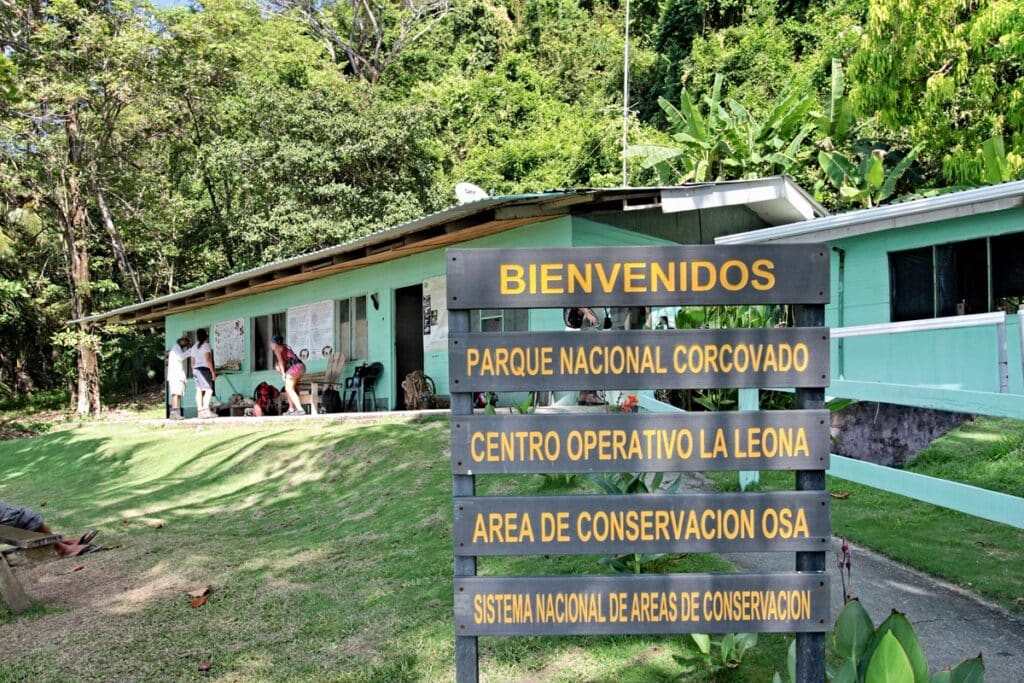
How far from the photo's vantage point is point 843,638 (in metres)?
3.38

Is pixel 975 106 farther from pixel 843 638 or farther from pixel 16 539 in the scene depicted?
pixel 16 539

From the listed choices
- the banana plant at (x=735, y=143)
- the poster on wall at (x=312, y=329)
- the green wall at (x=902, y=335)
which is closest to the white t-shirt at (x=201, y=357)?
the poster on wall at (x=312, y=329)

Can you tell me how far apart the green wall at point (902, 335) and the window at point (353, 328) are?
335 inches

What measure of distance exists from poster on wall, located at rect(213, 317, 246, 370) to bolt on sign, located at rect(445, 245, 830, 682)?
1824 centimetres

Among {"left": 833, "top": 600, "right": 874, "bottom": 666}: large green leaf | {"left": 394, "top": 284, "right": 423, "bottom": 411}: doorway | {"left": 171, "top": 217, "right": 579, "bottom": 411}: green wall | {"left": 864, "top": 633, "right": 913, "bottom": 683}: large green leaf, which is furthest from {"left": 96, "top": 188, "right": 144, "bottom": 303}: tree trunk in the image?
{"left": 864, "top": 633, "right": 913, "bottom": 683}: large green leaf

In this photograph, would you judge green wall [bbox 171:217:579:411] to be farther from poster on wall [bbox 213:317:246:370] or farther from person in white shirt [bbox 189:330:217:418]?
person in white shirt [bbox 189:330:217:418]

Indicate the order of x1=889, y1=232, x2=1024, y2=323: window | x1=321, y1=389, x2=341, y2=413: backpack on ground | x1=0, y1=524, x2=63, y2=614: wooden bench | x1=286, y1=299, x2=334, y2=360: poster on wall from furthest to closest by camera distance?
x1=286, y1=299, x2=334, y2=360: poster on wall
x1=321, y1=389, x2=341, y2=413: backpack on ground
x1=889, y1=232, x2=1024, y2=323: window
x1=0, y1=524, x2=63, y2=614: wooden bench

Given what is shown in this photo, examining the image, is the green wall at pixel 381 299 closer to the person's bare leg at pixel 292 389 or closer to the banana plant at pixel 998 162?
the person's bare leg at pixel 292 389

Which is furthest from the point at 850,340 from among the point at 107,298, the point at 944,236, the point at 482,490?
the point at 107,298

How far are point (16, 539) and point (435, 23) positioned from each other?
3152 centimetres

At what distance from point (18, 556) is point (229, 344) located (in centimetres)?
1618

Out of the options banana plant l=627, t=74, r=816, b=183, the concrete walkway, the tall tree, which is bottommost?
the concrete walkway

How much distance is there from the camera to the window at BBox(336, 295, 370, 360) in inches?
649

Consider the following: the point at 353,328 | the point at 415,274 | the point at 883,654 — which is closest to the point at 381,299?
the point at 415,274
